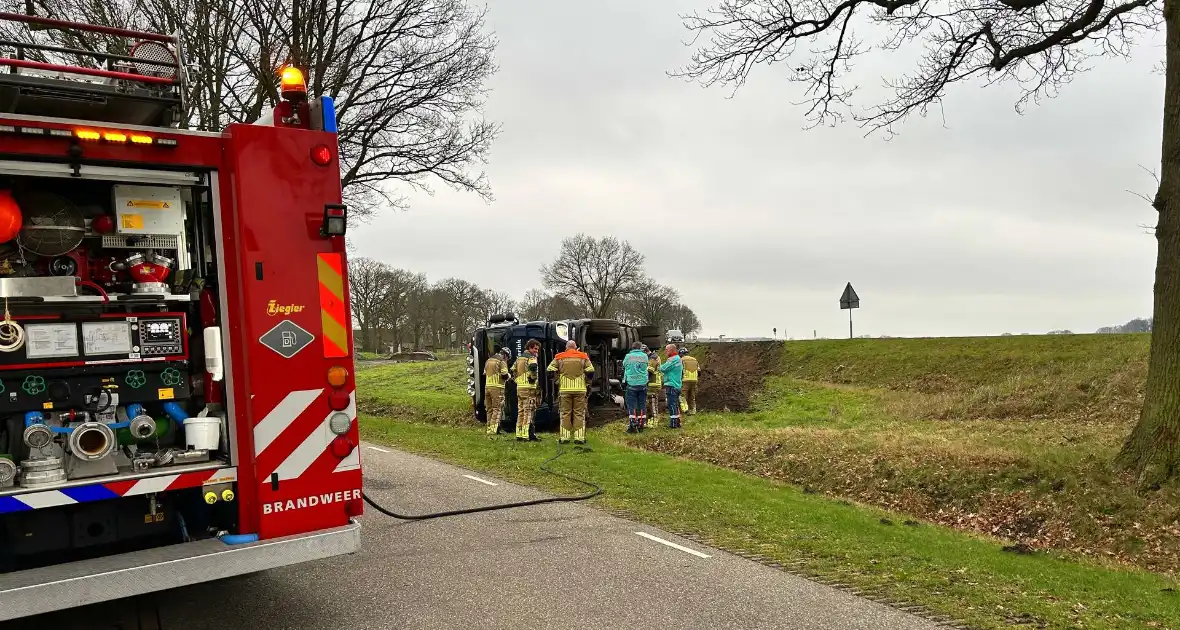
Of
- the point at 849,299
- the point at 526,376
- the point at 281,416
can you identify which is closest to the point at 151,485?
the point at 281,416

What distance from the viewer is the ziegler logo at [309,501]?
4.46m

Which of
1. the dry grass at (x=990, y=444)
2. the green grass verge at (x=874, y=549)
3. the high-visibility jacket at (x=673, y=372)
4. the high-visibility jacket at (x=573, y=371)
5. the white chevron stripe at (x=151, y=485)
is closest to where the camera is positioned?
the white chevron stripe at (x=151, y=485)

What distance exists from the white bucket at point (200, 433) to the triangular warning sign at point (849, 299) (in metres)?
20.5

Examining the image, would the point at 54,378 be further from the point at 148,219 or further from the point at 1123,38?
the point at 1123,38

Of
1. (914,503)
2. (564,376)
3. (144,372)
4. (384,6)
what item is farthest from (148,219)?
(384,6)

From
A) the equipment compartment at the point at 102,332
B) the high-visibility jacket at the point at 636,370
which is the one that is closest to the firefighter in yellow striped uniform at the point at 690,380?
the high-visibility jacket at the point at 636,370

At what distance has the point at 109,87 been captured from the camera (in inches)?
186

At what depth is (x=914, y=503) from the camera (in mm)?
9438

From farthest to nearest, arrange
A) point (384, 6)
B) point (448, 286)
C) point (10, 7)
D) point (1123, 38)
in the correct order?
1. point (448, 286)
2. point (384, 6)
3. point (10, 7)
4. point (1123, 38)

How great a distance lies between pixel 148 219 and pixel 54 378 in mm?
953

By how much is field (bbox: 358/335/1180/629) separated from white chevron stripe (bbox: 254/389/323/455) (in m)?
3.83

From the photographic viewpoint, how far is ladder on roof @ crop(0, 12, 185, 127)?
427 centimetres

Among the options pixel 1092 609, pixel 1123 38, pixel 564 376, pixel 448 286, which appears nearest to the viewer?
pixel 1092 609

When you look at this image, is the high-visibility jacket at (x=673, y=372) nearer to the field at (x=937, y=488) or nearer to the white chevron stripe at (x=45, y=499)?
the field at (x=937, y=488)
